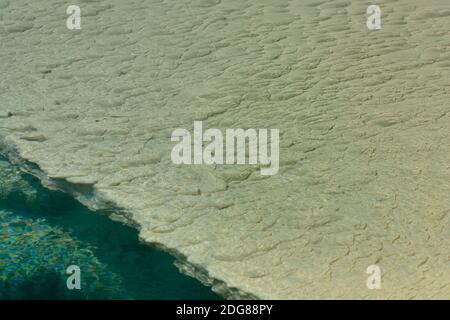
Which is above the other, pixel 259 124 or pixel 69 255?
pixel 259 124

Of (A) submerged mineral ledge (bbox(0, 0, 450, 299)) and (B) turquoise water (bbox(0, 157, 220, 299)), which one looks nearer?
(A) submerged mineral ledge (bbox(0, 0, 450, 299))

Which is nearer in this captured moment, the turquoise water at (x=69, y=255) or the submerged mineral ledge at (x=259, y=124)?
the submerged mineral ledge at (x=259, y=124)

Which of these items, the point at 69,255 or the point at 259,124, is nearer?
the point at 69,255
